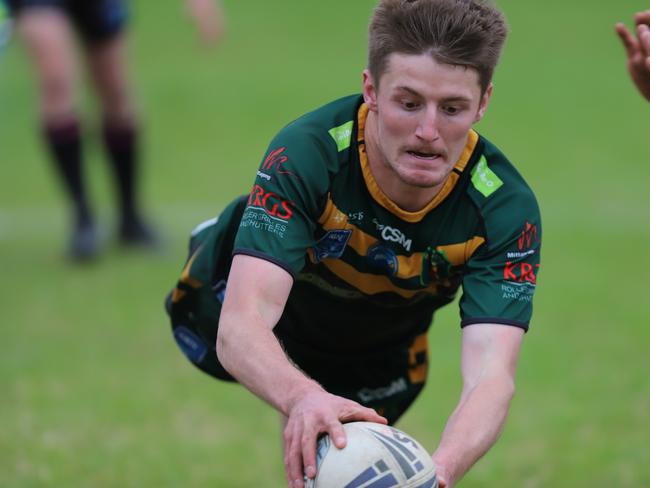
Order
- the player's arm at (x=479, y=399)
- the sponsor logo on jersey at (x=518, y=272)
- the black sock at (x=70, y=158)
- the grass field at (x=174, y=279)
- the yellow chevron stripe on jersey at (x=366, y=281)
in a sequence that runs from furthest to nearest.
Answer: the black sock at (x=70, y=158) < the grass field at (x=174, y=279) < the yellow chevron stripe on jersey at (x=366, y=281) < the sponsor logo on jersey at (x=518, y=272) < the player's arm at (x=479, y=399)

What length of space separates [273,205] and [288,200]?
4 centimetres

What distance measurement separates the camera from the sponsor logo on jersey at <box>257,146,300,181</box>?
3.07m

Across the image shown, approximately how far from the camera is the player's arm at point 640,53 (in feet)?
11.4

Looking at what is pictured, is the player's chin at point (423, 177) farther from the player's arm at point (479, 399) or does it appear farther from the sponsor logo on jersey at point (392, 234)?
the player's arm at point (479, 399)

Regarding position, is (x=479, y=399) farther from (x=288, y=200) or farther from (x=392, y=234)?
(x=288, y=200)

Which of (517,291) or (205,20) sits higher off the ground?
(517,291)

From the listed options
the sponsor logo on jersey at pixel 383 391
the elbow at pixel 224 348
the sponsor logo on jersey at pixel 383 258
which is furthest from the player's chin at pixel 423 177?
the sponsor logo on jersey at pixel 383 391

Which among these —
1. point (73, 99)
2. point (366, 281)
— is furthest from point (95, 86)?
point (366, 281)

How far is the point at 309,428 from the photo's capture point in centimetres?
253

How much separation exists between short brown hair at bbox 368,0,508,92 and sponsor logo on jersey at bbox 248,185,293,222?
0.42 metres

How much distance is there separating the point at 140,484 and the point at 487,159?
2156 millimetres

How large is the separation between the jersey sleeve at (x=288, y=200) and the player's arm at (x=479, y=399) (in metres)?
0.54

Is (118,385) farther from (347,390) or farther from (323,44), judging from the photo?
(323,44)

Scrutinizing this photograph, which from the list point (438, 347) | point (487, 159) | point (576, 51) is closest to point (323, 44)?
point (576, 51)
